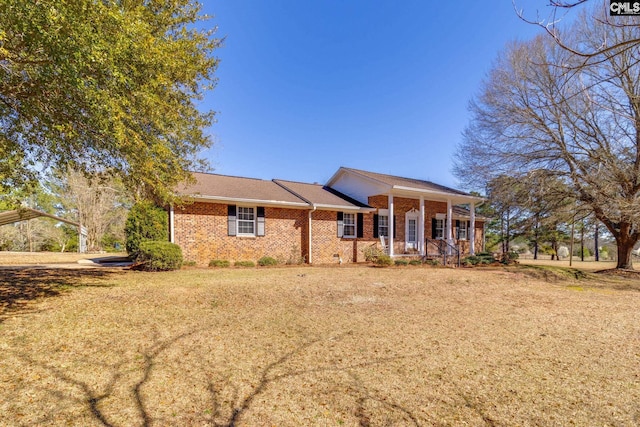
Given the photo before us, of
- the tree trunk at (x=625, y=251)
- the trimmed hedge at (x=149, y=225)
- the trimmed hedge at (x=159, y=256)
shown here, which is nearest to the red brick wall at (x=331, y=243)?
the trimmed hedge at (x=159, y=256)

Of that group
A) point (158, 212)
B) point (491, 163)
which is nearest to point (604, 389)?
point (158, 212)

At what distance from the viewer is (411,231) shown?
19.4 metres

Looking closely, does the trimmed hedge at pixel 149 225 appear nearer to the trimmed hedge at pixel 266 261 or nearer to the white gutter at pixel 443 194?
the trimmed hedge at pixel 266 261

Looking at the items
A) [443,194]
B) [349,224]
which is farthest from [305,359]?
[443,194]

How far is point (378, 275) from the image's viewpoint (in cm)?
1191

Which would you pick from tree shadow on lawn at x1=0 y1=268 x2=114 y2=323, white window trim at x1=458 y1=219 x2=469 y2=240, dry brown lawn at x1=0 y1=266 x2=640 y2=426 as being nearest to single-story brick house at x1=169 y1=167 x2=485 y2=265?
white window trim at x1=458 y1=219 x2=469 y2=240

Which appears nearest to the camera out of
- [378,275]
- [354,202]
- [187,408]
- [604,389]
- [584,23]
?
[187,408]

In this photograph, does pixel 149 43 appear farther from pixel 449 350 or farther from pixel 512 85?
pixel 512 85

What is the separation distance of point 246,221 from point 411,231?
9971 millimetres

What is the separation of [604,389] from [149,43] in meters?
7.99

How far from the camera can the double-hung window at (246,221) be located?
14336mm

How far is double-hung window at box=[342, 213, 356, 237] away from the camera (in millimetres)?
17250

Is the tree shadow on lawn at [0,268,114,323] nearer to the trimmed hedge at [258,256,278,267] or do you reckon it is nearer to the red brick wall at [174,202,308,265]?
the red brick wall at [174,202,308,265]

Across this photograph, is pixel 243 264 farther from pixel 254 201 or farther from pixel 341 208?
pixel 341 208
